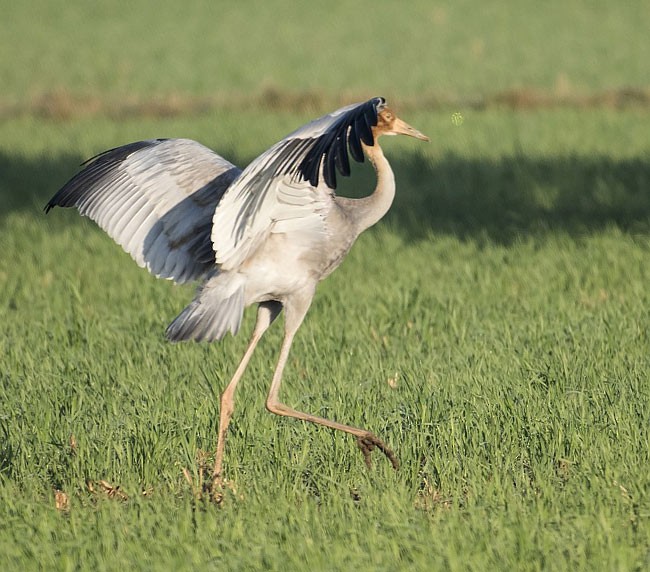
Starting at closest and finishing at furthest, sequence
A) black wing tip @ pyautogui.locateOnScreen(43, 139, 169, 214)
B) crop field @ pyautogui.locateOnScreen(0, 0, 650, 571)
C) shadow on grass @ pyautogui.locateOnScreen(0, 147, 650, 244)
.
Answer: crop field @ pyautogui.locateOnScreen(0, 0, 650, 571) < black wing tip @ pyautogui.locateOnScreen(43, 139, 169, 214) < shadow on grass @ pyautogui.locateOnScreen(0, 147, 650, 244)

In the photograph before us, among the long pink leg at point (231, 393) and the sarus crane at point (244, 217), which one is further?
the long pink leg at point (231, 393)

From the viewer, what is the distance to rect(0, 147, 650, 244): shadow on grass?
11797 millimetres

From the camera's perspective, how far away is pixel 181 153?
6254mm

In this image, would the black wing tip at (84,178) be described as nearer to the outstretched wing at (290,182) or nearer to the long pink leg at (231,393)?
the outstretched wing at (290,182)

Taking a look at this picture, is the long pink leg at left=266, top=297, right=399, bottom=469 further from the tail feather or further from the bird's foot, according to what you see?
the tail feather

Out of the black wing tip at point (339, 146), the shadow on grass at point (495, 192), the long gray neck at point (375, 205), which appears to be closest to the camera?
the black wing tip at point (339, 146)

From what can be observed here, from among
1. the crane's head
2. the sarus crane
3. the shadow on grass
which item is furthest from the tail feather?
the shadow on grass

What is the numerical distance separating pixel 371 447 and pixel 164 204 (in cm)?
177

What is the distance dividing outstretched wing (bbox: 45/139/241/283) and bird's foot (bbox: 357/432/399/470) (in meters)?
1.35

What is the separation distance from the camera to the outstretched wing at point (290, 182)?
4.80 m

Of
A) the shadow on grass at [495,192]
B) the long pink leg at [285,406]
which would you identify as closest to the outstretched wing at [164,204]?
the long pink leg at [285,406]

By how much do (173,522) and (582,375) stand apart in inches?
108

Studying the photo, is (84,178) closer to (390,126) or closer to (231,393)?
(231,393)

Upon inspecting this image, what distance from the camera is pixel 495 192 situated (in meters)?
13.5
